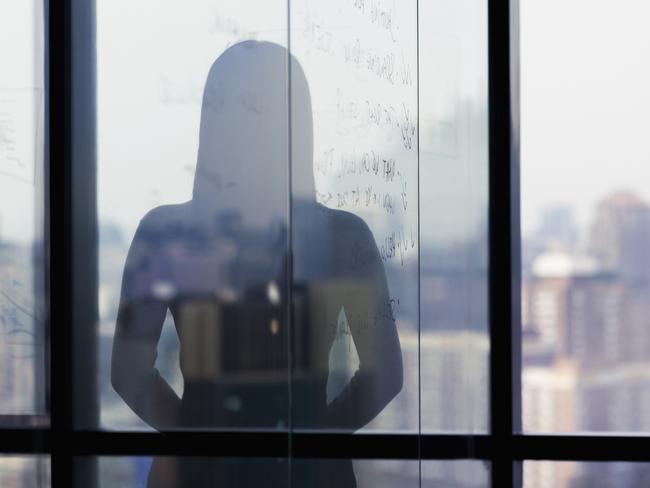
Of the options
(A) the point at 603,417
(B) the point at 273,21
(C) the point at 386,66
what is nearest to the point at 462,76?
(C) the point at 386,66

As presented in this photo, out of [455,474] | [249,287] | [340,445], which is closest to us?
[249,287]

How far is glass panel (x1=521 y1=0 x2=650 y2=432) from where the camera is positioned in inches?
61.5

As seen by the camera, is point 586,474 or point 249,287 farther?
point 586,474

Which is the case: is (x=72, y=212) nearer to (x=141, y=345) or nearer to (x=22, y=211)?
(x=22, y=211)

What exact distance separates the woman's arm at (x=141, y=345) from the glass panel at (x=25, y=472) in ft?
0.64

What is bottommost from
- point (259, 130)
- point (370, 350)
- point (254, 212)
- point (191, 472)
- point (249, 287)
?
point (191, 472)

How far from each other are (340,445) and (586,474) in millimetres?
608

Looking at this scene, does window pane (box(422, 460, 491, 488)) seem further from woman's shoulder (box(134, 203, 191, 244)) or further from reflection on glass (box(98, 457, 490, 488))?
woman's shoulder (box(134, 203, 191, 244))

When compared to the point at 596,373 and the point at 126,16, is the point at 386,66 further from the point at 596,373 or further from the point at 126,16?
the point at 596,373

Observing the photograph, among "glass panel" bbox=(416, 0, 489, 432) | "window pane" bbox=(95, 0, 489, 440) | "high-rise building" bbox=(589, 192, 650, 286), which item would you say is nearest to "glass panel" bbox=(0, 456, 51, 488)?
"window pane" bbox=(95, 0, 489, 440)

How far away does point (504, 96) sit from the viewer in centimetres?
159

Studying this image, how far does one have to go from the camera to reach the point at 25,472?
1.29m

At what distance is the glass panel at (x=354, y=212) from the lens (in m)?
1.17

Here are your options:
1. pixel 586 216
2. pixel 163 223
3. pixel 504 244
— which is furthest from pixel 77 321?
pixel 586 216
